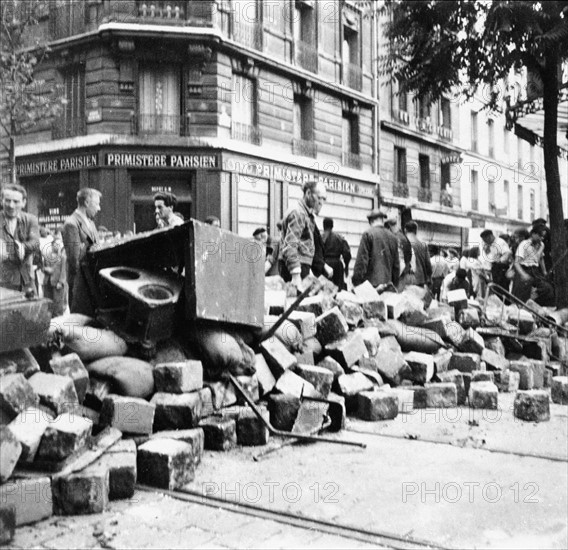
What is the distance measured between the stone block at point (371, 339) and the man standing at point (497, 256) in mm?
5410

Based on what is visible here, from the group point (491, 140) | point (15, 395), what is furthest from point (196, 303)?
point (491, 140)

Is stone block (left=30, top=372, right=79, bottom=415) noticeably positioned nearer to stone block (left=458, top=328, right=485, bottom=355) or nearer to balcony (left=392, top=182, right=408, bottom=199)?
stone block (left=458, top=328, right=485, bottom=355)

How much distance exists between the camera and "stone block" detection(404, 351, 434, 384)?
249 inches

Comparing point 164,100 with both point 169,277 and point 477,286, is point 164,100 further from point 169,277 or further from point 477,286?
point 169,277

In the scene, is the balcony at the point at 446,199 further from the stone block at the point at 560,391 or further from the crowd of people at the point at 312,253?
the stone block at the point at 560,391

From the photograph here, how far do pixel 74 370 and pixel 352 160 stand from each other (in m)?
19.0

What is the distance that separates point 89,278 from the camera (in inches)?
190

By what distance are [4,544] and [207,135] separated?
47.6ft

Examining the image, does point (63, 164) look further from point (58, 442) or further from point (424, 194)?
point (424, 194)

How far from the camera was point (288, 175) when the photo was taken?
18625mm

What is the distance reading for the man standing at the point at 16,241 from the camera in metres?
5.57

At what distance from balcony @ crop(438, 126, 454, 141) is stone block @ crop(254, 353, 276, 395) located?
945 inches

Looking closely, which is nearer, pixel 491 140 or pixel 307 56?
pixel 307 56

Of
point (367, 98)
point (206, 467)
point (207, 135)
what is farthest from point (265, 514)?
point (367, 98)
